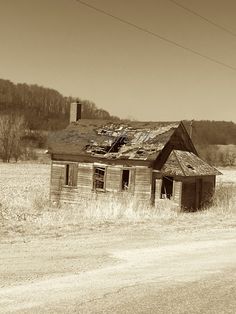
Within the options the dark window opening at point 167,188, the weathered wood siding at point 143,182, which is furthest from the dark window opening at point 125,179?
the dark window opening at point 167,188

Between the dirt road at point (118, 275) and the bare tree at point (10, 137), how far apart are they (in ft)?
206

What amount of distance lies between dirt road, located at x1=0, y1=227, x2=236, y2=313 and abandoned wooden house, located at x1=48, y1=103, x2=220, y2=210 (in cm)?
1101

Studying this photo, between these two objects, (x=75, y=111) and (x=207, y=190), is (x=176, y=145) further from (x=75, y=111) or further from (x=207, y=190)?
(x=75, y=111)

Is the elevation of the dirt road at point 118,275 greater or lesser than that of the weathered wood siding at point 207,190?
lesser

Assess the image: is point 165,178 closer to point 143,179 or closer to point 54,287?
point 143,179

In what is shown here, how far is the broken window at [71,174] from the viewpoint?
2456 cm

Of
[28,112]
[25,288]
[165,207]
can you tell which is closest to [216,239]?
[25,288]

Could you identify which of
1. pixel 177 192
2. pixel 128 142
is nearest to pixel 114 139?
pixel 128 142

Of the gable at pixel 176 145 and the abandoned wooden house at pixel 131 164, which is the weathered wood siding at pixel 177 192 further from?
the gable at pixel 176 145

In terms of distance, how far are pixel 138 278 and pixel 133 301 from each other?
3.44 ft

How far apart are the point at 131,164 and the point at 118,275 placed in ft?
48.9

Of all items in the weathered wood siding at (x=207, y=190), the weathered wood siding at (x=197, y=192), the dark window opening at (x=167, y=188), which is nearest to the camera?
the weathered wood siding at (x=197, y=192)

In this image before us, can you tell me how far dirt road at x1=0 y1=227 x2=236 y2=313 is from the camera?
21.3 feet

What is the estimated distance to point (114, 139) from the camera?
80.6 ft
